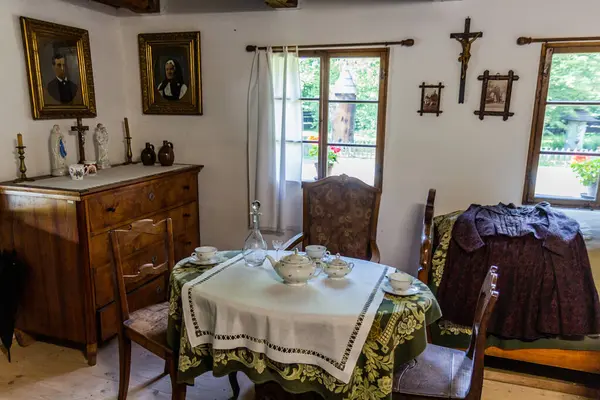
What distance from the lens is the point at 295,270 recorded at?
1740 mm

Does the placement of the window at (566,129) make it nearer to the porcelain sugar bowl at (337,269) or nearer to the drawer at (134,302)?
the porcelain sugar bowl at (337,269)

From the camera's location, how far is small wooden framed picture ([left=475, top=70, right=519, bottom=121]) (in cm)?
282

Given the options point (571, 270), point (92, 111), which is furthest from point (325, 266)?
point (92, 111)

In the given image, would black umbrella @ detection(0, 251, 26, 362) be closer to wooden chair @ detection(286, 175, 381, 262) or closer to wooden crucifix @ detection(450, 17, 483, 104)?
wooden chair @ detection(286, 175, 381, 262)

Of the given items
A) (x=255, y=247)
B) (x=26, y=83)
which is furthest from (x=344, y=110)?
(x=26, y=83)

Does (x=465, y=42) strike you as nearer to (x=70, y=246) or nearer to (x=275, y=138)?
(x=275, y=138)

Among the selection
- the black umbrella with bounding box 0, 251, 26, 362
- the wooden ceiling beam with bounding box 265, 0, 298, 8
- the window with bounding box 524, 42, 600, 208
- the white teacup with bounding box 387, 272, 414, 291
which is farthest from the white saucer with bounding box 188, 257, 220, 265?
the window with bounding box 524, 42, 600, 208

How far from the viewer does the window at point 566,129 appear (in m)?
2.74

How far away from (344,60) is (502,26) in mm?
1042

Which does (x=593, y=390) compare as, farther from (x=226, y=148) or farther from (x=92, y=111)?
(x=92, y=111)

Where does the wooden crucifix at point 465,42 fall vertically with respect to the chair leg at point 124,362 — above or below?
above

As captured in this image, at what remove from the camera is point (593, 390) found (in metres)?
2.32

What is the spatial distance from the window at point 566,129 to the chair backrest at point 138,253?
2325 mm

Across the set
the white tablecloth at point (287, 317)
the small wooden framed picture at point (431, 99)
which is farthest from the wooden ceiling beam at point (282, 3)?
the white tablecloth at point (287, 317)
